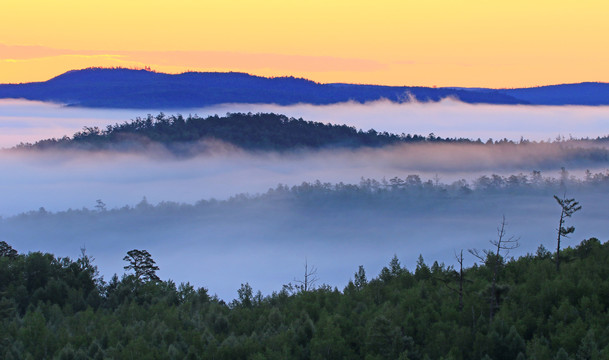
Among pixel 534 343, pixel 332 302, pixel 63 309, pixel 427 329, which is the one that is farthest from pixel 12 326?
pixel 534 343

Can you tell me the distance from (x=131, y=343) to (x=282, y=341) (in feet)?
36.3

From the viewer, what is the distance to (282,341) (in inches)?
2414

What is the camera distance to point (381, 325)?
5553 centimetres

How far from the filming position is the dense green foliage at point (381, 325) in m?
56.7

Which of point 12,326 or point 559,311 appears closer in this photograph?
point 559,311

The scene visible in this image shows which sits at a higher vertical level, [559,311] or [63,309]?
[559,311]

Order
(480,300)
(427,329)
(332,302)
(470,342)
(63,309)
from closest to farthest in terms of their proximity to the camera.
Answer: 1. (470,342)
2. (427,329)
3. (480,300)
4. (332,302)
5. (63,309)

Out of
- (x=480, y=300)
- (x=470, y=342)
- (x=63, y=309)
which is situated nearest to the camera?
(x=470, y=342)

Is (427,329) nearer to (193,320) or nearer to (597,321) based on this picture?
(597,321)

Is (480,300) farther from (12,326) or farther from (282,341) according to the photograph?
(12,326)

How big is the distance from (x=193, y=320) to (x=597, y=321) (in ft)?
113

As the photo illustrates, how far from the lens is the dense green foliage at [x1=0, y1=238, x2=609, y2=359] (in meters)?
56.7

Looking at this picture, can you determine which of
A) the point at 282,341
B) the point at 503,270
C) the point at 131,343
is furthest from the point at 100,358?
the point at 503,270

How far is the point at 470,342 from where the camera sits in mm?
57688
